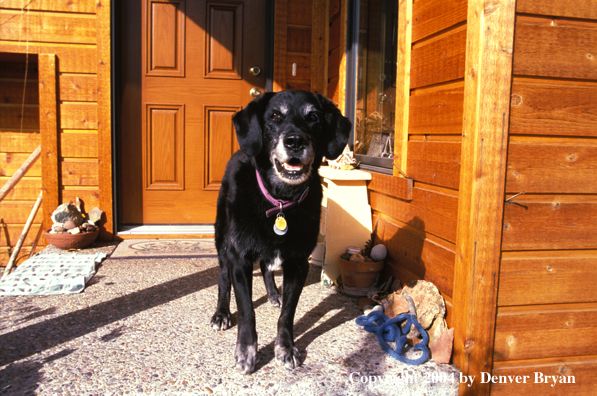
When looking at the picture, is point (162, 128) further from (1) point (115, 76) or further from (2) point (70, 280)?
(2) point (70, 280)

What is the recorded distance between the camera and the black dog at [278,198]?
1985mm

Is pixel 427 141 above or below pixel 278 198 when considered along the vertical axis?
above

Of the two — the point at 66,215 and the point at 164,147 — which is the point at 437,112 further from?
the point at 66,215

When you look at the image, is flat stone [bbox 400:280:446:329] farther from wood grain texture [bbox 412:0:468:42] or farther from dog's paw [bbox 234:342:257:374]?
wood grain texture [bbox 412:0:468:42]

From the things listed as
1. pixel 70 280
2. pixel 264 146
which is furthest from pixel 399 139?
pixel 70 280

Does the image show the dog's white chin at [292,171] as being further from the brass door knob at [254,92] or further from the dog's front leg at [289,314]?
the brass door knob at [254,92]

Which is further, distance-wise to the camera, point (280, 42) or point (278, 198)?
point (280, 42)

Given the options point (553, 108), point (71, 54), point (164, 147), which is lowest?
point (164, 147)

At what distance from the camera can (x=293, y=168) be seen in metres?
1.95

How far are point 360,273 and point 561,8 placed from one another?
5.61ft

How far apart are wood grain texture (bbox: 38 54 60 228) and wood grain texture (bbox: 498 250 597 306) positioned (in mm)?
3642

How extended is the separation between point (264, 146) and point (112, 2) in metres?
2.70

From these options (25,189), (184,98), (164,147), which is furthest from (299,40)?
(25,189)

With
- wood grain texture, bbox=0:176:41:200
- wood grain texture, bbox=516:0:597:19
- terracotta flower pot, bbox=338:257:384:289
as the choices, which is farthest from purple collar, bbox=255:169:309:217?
wood grain texture, bbox=0:176:41:200
